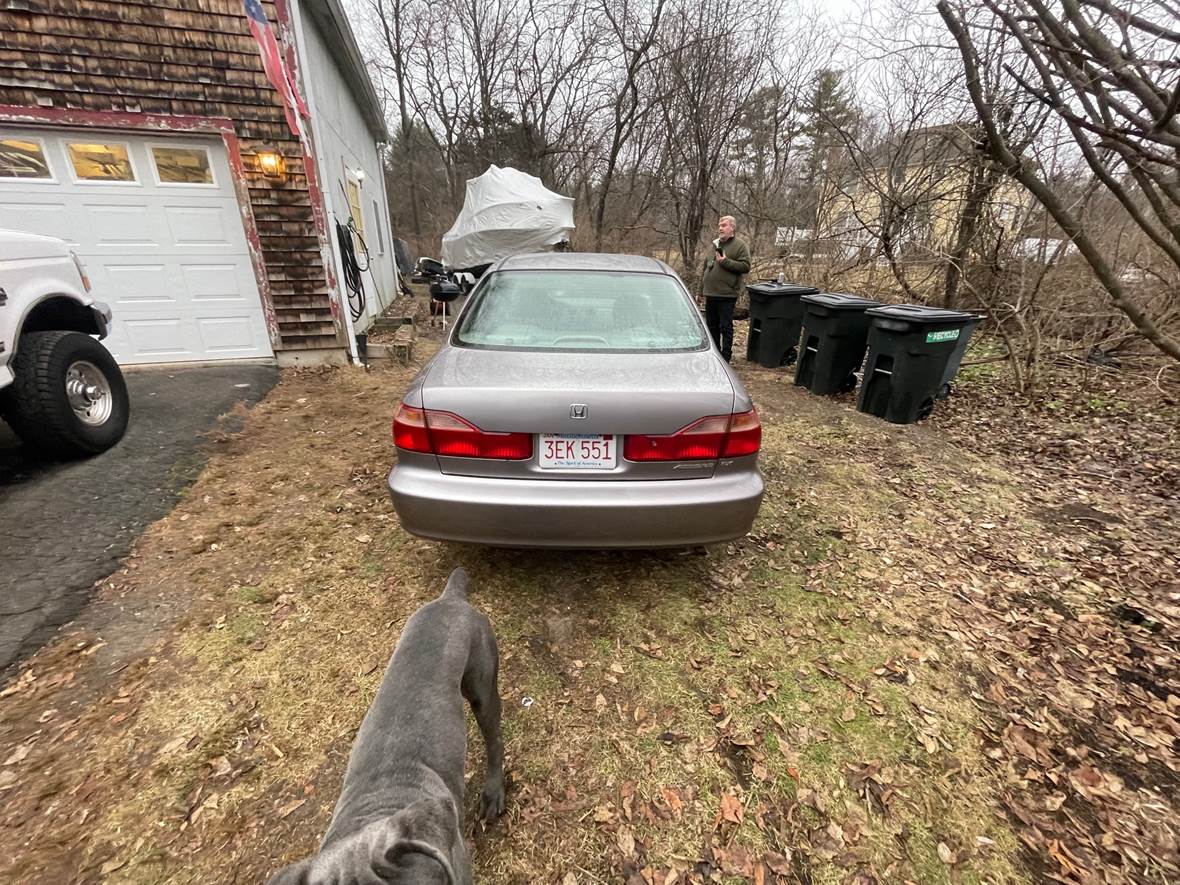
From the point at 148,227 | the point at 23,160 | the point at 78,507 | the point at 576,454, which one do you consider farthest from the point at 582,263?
the point at 23,160

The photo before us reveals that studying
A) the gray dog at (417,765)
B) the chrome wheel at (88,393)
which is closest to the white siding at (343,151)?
the chrome wheel at (88,393)

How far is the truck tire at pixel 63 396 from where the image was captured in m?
3.42

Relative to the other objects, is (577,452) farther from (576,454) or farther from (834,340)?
(834,340)

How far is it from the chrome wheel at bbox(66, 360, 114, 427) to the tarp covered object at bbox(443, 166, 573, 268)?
998 cm

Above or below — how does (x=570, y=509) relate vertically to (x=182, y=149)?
below

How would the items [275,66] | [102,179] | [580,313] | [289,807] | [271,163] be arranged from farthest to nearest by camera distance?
[271,163]
[102,179]
[275,66]
[580,313]
[289,807]

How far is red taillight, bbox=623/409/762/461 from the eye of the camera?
2.29m

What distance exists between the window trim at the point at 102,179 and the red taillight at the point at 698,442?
22.1ft

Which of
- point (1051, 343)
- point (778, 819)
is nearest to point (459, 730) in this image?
point (778, 819)

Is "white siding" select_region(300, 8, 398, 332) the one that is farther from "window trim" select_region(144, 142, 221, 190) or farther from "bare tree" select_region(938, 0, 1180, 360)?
"bare tree" select_region(938, 0, 1180, 360)

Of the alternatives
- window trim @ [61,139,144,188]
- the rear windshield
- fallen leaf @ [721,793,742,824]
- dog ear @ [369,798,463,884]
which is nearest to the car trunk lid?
the rear windshield

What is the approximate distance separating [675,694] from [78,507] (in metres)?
3.87

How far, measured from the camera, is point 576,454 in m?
2.30

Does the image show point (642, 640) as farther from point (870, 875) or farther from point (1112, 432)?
point (1112, 432)
